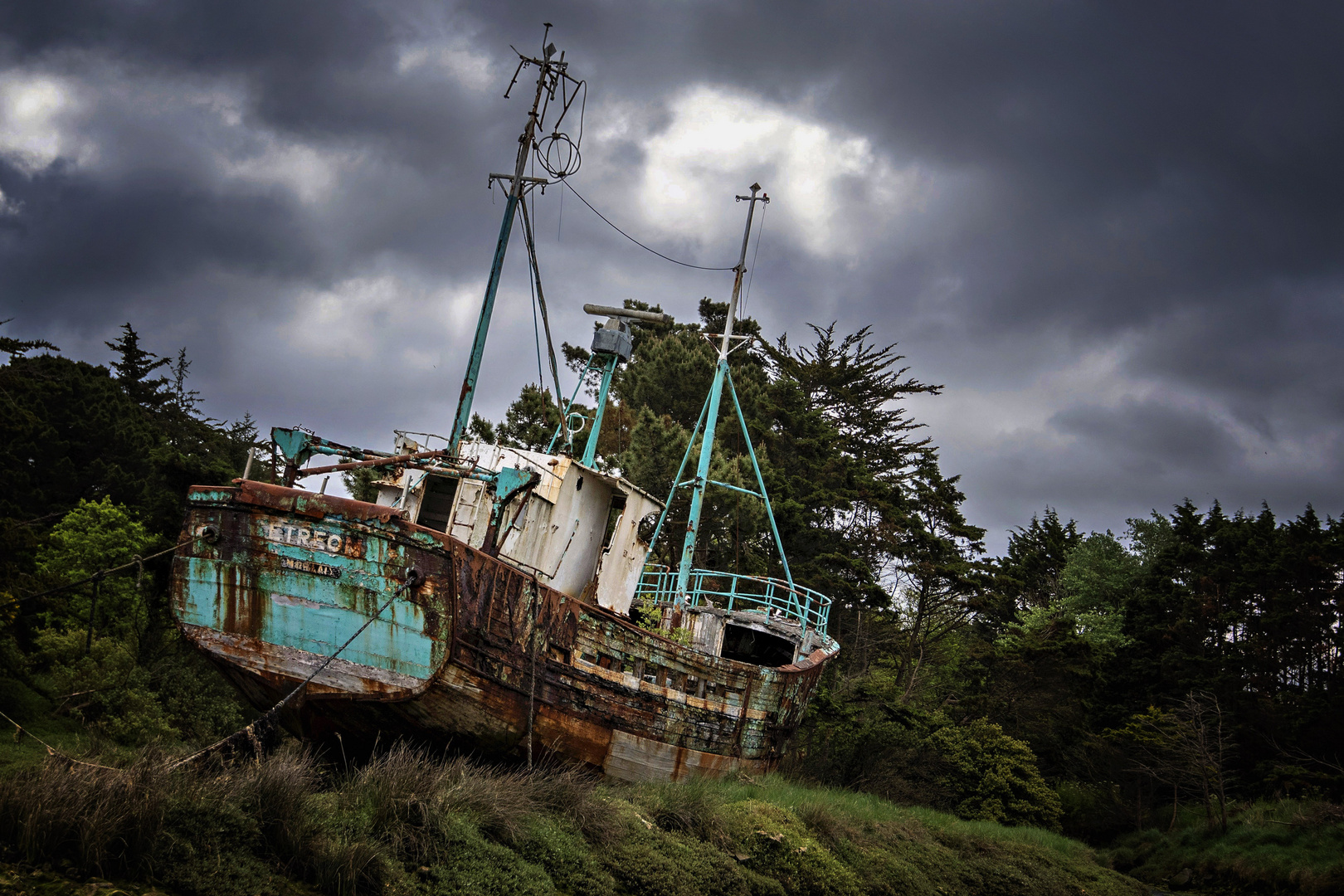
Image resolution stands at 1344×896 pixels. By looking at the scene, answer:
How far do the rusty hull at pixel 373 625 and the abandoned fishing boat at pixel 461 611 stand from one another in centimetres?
2

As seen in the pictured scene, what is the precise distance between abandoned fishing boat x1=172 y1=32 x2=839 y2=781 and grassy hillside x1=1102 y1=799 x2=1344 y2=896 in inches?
406

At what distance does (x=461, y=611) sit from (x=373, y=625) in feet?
3.33

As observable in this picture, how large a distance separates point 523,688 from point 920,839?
267 inches

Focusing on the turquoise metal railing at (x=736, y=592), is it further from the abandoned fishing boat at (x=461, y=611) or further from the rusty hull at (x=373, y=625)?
the rusty hull at (x=373, y=625)

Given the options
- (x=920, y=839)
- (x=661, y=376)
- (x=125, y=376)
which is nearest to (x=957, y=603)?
(x=661, y=376)

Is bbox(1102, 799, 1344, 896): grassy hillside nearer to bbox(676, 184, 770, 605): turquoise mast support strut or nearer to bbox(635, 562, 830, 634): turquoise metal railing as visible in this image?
bbox(635, 562, 830, 634): turquoise metal railing

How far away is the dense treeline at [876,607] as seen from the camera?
61.3 ft

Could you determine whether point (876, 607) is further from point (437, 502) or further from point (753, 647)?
point (437, 502)

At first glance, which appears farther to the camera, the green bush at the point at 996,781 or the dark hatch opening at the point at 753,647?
the dark hatch opening at the point at 753,647

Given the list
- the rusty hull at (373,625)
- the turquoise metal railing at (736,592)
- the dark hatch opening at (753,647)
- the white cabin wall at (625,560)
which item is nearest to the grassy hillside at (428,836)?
the rusty hull at (373,625)

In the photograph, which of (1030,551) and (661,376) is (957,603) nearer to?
(661,376)

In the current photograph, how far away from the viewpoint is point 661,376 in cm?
3241

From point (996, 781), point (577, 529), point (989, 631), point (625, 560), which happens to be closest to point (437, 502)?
point (577, 529)

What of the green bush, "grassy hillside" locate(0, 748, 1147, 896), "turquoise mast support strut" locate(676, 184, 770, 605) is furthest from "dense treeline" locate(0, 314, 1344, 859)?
"grassy hillside" locate(0, 748, 1147, 896)
